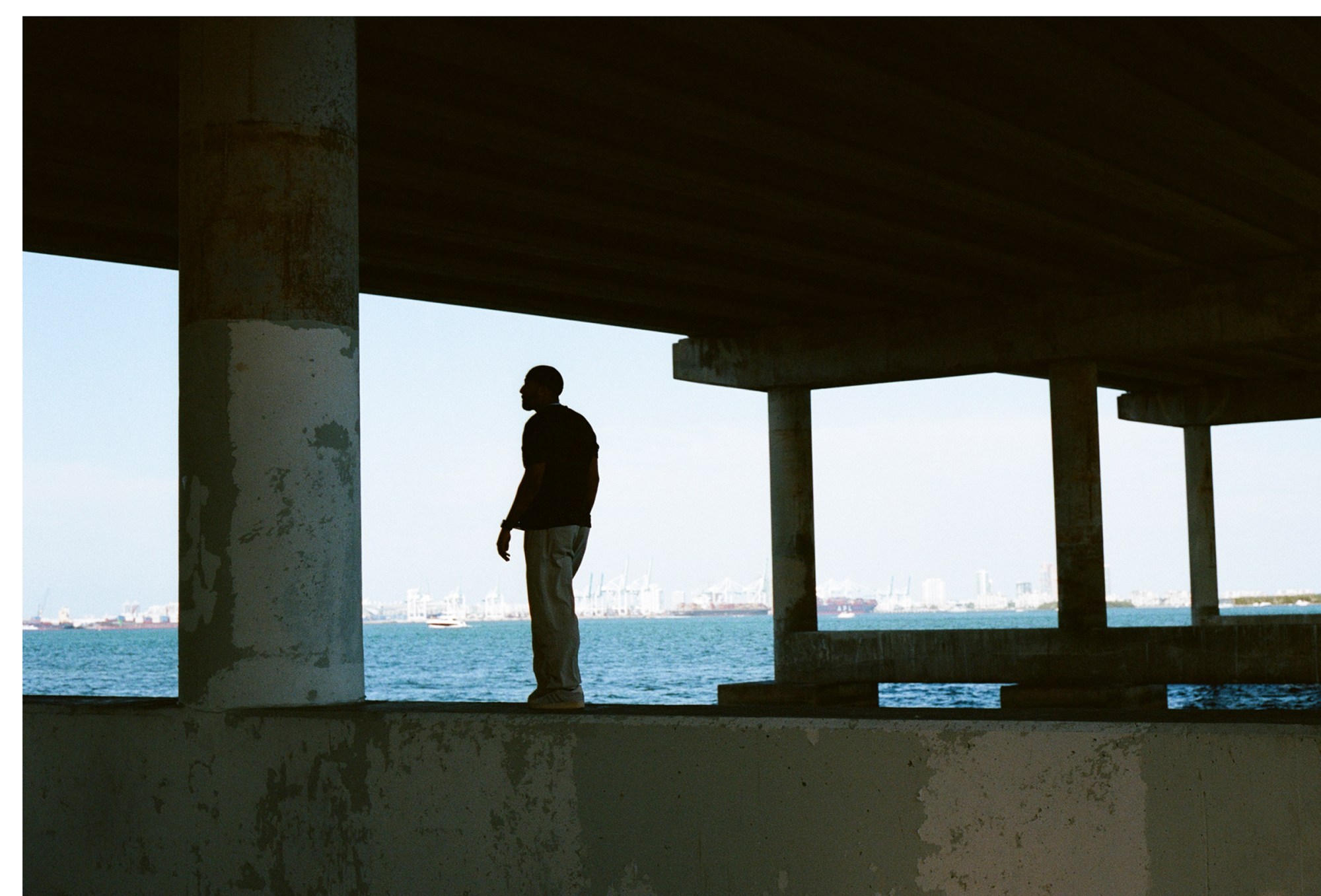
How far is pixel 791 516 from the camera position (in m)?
26.5

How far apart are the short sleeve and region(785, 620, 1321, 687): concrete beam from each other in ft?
59.3

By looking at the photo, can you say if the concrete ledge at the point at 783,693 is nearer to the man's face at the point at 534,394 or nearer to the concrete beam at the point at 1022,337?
the concrete beam at the point at 1022,337

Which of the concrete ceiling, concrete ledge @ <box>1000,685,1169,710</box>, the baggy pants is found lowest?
concrete ledge @ <box>1000,685,1169,710</box>

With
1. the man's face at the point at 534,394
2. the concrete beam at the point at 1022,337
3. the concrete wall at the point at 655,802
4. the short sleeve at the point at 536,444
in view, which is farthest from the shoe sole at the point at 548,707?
the concrete beam at the point at 1022,337

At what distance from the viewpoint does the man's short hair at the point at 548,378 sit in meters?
6.55

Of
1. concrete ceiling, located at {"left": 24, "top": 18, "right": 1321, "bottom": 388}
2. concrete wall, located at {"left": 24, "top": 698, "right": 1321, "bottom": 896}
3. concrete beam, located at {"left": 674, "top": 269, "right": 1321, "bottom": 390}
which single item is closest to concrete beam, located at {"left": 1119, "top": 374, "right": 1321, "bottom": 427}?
concrete beam, located at {"left": 674, "top": 269, "right": 1321, "bottom": 390}

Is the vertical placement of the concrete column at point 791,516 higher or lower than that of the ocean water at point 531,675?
higher

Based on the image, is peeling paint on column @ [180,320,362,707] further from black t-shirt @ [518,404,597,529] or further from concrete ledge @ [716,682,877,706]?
concrete ledge @ [716,682,877,706]

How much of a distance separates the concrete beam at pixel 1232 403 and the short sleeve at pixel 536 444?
103 ft

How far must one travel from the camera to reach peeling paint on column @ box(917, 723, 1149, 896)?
3.76 m

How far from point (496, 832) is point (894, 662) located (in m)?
20.9

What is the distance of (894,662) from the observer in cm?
2495

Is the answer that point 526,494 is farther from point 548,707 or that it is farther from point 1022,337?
point 1022,337

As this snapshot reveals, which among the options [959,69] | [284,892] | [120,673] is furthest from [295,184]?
[120,673]
